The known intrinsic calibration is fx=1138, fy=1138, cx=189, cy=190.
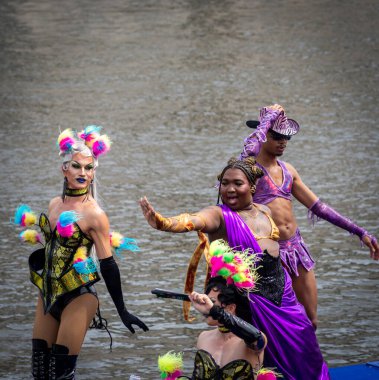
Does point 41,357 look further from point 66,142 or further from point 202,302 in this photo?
point 202,302

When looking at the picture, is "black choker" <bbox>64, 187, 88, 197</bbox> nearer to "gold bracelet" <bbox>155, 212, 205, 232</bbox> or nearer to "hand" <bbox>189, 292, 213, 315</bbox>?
"gold bracelet" <bbox>155, 212, 205, 232</bbox>

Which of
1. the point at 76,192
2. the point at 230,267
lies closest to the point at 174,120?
the point at 76,192

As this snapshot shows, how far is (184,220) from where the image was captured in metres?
6.59

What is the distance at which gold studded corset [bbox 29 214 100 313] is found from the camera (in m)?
6.94

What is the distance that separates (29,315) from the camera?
9.88m

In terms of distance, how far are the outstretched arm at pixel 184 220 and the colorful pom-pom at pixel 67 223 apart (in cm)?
57

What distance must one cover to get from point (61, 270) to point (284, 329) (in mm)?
1403

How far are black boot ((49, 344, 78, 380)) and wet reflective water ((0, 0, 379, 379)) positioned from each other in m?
1.65

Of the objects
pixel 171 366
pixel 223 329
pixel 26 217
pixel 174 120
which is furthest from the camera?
pixel 174 120

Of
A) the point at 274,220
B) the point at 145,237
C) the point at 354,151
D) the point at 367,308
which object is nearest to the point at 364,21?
the point at 354,151

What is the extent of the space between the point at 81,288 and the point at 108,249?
293mm

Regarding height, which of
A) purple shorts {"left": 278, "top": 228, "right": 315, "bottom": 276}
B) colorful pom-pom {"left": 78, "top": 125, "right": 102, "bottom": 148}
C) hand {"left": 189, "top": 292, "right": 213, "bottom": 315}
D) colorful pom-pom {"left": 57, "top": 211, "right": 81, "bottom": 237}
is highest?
colorful pom-pom {"left": 78, "top": 125, "right": 102, "bottom": 148}

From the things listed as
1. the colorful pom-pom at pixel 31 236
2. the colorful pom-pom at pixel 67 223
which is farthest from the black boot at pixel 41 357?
the colorful pom-pom at pixel 31 236

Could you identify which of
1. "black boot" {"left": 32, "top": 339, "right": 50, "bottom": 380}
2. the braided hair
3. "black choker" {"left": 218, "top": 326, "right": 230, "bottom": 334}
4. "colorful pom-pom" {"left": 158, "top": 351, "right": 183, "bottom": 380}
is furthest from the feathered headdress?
"black boot" {"left": 32, "top": 339, "right": 50, "bottom": 380}
